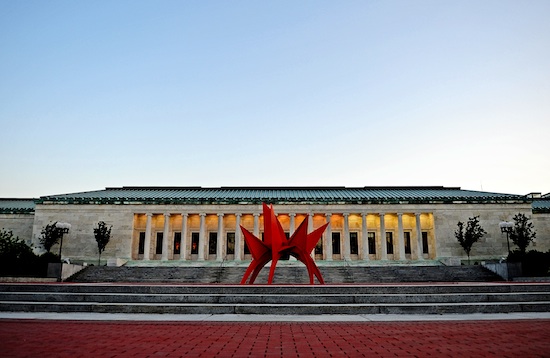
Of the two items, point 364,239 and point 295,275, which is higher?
point 364,239

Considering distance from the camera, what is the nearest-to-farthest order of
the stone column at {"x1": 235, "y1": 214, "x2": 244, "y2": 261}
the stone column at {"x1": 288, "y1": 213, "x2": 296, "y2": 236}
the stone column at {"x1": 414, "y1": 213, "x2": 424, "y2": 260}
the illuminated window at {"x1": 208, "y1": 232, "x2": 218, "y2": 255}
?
the stone column at {"x1": 414, "y1": 213, "x2": 424, "y2": 260} → the stone column at {"x1": 288, "y1": 213, "x2": 296, "y2": 236} → the stone column at {"x1": 235, "y1": 214, "x2": 244, "y2": 261} → the illuminated window at {"x1": 208, "y1": 232, "x2": 218, "y2": 255}

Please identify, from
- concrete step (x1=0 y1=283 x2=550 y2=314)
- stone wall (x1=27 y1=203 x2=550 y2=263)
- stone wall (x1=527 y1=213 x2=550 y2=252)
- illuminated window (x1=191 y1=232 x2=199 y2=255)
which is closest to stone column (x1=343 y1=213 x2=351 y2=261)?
stone wall (x1=27 y1=203 x2=550 y2=263)

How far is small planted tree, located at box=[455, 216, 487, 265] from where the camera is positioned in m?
46.7

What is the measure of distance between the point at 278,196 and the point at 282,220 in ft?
11.7

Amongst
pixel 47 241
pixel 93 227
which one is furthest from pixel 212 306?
pixel 93 227

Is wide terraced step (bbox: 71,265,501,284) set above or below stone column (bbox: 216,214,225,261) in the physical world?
below

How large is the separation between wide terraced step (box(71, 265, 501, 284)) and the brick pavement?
73.7 feet

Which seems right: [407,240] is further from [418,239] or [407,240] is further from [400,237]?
[400,237]

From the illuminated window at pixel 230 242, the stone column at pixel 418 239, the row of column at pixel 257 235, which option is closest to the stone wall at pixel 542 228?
the stone column at pixel 418 239

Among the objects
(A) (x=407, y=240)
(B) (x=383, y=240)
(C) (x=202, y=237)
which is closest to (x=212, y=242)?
(C) (x=202, y=237)

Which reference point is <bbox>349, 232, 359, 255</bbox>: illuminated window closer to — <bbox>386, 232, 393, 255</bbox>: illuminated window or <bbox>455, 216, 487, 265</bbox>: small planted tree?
<bbox>386, 232, 393, 255</bbox>: illuminated window

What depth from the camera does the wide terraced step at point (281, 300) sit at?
42.5 ft

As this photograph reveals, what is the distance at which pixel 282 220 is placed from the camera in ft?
180

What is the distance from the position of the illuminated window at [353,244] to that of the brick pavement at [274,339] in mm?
44139
